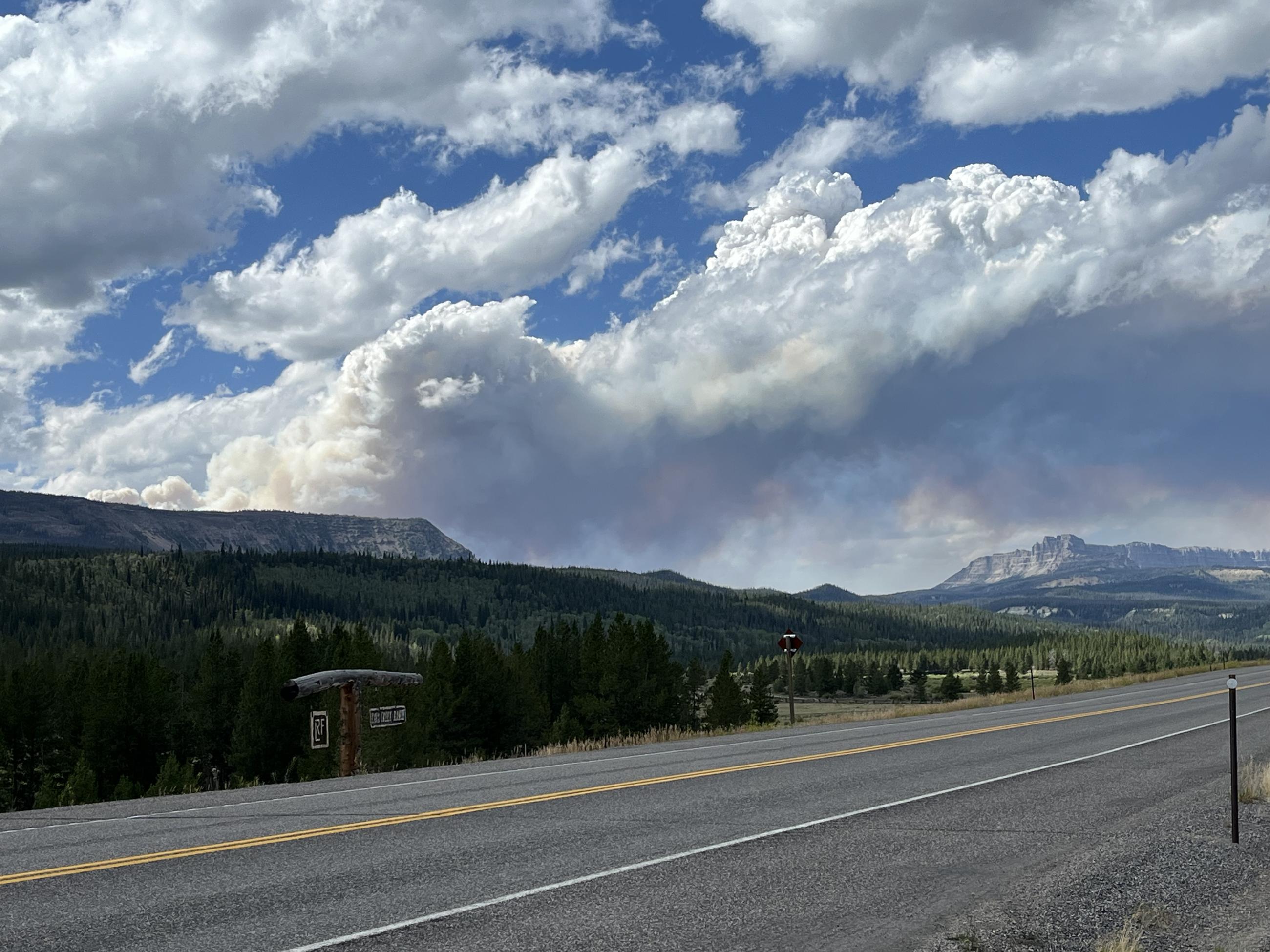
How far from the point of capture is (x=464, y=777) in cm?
1864

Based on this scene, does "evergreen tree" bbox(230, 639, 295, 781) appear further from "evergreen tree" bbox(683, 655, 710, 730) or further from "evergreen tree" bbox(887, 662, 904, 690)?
"evergreen tree" bbox(887, 662, 904, 690)

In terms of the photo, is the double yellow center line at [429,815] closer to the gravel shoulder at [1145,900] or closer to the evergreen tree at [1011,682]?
the gravel shoulder at [1145,900]

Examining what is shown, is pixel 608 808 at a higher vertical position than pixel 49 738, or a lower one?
higher

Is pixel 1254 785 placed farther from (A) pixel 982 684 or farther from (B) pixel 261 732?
(A) pixel 982 684

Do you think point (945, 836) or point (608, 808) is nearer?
point (945, 836)

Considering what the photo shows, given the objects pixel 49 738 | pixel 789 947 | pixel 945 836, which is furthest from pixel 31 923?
pixel 49 738

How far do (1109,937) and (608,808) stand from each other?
7.14 m

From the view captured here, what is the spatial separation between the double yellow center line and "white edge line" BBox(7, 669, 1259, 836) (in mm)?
793

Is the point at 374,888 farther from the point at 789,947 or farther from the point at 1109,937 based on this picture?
the point at 1109,937

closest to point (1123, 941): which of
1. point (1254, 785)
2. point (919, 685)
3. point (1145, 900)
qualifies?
point (1145, 900)

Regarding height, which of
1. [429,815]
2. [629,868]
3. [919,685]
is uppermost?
[629,868]

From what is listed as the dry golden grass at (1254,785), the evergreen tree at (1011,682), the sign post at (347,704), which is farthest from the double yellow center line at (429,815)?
the evergreen tree at (1011,682)

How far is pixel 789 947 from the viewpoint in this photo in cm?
764

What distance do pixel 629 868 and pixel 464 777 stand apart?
9.34 m
